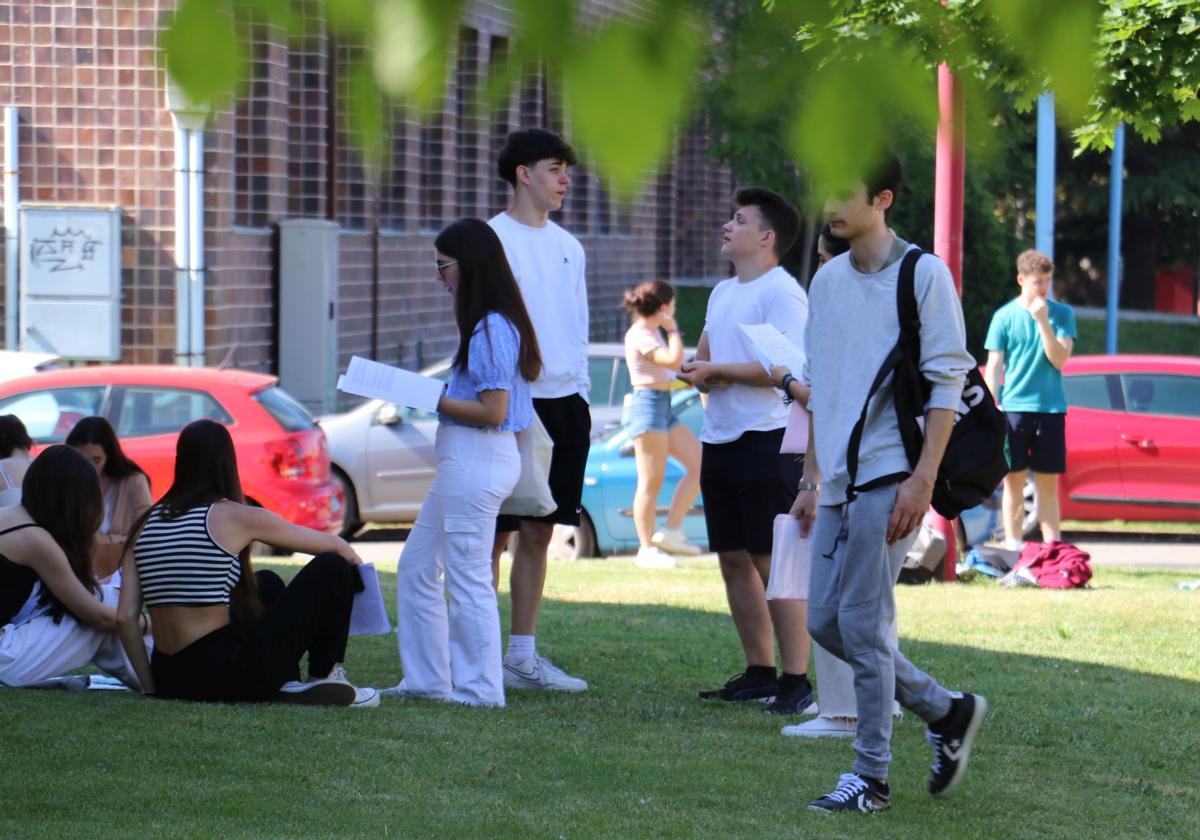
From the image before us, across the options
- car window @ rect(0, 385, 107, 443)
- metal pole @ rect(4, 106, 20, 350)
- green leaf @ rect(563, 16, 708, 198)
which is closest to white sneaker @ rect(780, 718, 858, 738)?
green leaf @ rect(563, 16, 708, 198)

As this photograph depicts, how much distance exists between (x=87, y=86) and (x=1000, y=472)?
12982 millimetres

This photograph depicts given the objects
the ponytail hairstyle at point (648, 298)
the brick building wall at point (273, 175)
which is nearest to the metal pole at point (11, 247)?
the brick building wall at point (273, 175)

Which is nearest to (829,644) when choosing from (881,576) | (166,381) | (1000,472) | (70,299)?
(881,576)

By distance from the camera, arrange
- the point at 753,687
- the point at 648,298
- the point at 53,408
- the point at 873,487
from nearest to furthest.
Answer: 1. the point at 873,487
2. the point at 753,687
3. the point at 648,298
4. the point at 53,408

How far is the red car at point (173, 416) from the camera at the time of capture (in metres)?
12.6

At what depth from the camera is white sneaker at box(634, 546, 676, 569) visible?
476 inches

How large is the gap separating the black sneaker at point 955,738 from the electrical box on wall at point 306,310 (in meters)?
16.6

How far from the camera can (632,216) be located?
2.18m

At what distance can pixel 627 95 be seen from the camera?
2090mm

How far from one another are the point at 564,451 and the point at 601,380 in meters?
7.91

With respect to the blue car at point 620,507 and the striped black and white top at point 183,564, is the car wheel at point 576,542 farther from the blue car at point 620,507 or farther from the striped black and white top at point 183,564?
the striped black and white top at point 183,564

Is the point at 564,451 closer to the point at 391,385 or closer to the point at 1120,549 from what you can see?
the point at 391,385

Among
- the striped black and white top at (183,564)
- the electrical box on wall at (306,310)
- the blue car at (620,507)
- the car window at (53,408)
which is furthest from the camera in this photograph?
the electrical box on wall at (306,310)

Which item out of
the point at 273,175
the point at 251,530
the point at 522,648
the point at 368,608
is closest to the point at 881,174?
the point at 251,530
